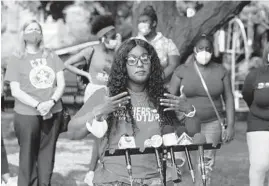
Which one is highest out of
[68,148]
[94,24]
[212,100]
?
[94,24]

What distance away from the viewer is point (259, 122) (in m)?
5.79

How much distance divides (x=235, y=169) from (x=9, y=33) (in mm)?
14653

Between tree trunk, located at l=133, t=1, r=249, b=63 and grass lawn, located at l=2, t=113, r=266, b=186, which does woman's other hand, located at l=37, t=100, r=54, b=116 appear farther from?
tree trunk, located at l=133, t=1, r=249, b=63

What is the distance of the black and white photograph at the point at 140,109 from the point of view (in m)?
3.53

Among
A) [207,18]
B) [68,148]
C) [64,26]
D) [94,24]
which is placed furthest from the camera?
[64,26]

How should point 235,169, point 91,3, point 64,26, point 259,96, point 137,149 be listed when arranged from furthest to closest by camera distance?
1. point 64,26
2. point 91,3
3. point 235,169
4. point 259,96
5. point 137,149

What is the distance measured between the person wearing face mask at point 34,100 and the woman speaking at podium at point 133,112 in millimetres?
2817

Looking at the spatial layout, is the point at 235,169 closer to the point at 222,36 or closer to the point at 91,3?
the point at 222,36

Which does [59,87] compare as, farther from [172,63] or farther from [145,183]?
[145,183]

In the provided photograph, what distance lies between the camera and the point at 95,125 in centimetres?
344

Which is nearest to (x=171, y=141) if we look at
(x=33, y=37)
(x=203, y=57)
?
(x=203, y=57)

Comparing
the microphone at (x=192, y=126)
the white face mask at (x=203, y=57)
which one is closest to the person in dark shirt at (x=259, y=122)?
the white face mask at (x=203, y=57)

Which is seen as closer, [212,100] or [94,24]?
[212,100]

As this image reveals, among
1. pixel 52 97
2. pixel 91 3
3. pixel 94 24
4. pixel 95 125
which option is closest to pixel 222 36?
pixel 91 3
